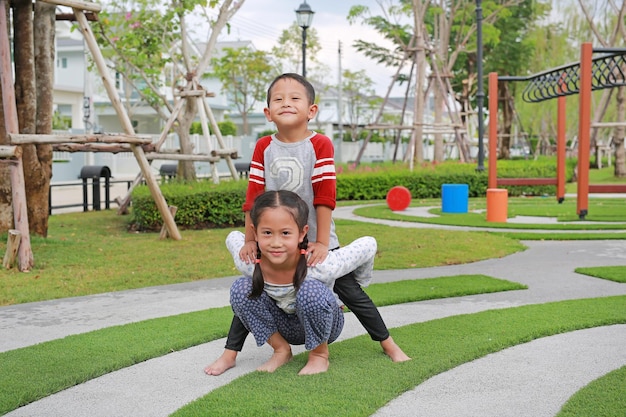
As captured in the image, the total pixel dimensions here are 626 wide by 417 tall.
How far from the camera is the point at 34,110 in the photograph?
399 inches

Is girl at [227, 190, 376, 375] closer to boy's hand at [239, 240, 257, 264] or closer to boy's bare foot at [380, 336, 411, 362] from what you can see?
boy's hand at [239, 240, 257, 264]

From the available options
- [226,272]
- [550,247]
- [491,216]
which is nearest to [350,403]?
[226,272]

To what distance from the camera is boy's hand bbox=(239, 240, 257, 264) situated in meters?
4.25

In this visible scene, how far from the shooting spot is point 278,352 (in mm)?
4414

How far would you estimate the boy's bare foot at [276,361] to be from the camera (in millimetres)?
4293

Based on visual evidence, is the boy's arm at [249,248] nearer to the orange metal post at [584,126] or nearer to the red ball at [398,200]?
the orange metal post at [584,126]

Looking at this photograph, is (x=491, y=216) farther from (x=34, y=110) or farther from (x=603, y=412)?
(x=603, y=412)

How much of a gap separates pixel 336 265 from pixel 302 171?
1.76 feet

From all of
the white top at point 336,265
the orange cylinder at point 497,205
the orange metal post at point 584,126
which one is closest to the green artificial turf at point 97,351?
the white top at point 336,265

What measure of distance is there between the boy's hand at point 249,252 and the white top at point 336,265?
22 millimetres

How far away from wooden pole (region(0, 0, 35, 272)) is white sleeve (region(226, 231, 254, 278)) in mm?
4454

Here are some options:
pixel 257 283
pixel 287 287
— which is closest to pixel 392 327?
pixel 287 287

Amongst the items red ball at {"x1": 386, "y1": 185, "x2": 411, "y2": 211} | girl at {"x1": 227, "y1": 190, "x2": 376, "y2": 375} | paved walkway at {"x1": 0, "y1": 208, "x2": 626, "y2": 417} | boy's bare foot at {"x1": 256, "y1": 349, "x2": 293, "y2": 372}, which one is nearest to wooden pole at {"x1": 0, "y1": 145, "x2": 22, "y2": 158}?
paved walkway at {"x1": 0, "y1": 208, "x2": 626, "y2": 417}

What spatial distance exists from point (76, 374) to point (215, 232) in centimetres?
791
